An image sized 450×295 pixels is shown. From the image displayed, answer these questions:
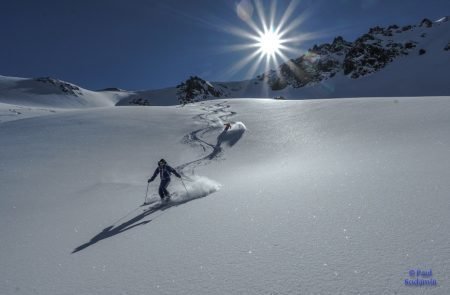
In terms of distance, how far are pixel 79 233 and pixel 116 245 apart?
5.22 ft

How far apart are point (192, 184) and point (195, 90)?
171196 mm

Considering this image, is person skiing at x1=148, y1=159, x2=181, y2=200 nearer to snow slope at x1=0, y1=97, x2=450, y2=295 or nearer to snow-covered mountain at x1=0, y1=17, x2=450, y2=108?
snow slope at x1=0, y1=97, x2=450, y2=295

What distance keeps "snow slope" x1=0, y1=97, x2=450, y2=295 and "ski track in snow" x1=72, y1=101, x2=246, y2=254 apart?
8 cm

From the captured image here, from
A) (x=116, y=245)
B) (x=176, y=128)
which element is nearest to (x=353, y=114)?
(x=176, y=128)

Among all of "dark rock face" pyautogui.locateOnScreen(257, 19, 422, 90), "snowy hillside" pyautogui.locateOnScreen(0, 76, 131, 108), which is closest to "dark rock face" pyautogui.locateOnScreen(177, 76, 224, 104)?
"dark rock face" pyautogui.locateOnScreen(257, 19, 422, 90)

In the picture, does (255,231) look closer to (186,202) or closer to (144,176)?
(186,202)

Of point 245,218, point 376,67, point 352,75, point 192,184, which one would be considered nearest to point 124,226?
point 245,218

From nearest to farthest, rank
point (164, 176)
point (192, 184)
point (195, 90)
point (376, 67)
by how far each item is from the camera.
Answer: point (164, 176), point (192, 184), point (376, 67), point (195, 90)

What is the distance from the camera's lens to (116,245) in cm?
528

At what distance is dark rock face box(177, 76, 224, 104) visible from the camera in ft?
565

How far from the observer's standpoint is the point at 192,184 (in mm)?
9906

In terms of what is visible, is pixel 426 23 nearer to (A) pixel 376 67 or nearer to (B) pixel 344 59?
(B) pixel 344 59

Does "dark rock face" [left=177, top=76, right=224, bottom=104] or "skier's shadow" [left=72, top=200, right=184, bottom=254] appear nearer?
"skier's shadow" [left=72, top=200, right=184, bottom=254]

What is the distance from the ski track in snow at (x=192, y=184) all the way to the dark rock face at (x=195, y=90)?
506 ft
